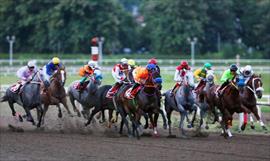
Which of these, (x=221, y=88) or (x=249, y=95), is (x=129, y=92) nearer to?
(x=221, y=88)

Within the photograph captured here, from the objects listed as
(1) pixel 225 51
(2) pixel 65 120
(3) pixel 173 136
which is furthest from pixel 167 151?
(1) pixel 225 51

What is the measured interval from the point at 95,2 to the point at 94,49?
35.2 m

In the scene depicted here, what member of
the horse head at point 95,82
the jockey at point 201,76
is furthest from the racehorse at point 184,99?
the horse head at point 95,82

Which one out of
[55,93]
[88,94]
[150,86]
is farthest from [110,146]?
[55,93]

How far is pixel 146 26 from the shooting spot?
60656 mm

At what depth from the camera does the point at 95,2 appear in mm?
57188

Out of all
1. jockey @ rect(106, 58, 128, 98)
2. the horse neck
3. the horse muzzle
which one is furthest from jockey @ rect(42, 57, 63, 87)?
the horse muzzle

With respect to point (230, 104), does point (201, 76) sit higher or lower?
higher

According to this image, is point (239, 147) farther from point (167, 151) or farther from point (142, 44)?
point (142, 44)

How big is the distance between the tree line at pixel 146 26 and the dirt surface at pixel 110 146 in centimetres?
3663

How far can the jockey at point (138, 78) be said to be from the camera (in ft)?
54.2

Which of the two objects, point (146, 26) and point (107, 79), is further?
point (146, 26)

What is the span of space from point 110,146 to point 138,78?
178cm

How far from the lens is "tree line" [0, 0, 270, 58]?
56312mm
